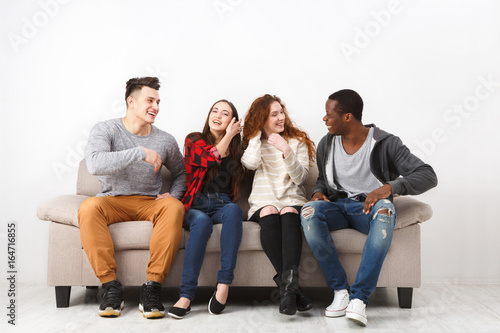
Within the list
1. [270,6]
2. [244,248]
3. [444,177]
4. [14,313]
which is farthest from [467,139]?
[14,313]

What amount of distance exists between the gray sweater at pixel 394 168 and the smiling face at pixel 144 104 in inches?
36.1

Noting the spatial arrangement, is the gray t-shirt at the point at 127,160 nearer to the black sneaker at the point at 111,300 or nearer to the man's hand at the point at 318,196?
the black sneaker at the point at 111,300

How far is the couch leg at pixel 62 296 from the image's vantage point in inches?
94.2

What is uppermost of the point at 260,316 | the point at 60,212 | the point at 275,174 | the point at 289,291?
the point at 275,174

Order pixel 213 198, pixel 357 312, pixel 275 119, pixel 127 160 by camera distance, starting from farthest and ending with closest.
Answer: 1. pixel 275 119
2. pixel 213 198
3. pixel 127 160
4. pixel 357 312

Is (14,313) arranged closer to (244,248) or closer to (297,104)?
(244,248)

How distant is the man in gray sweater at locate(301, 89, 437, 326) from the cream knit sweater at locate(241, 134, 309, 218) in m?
0.11

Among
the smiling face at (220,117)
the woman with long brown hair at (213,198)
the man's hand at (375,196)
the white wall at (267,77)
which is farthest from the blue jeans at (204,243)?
the white wall at (267,77)

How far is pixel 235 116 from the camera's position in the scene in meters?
2.75

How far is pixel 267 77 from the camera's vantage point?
3.23 metres

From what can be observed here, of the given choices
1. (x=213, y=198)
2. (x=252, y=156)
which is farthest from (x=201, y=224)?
(x=252, y=156)

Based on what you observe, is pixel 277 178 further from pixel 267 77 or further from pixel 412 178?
pixel 267 77

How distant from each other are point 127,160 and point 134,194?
275 millimetres

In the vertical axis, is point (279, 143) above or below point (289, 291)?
above
